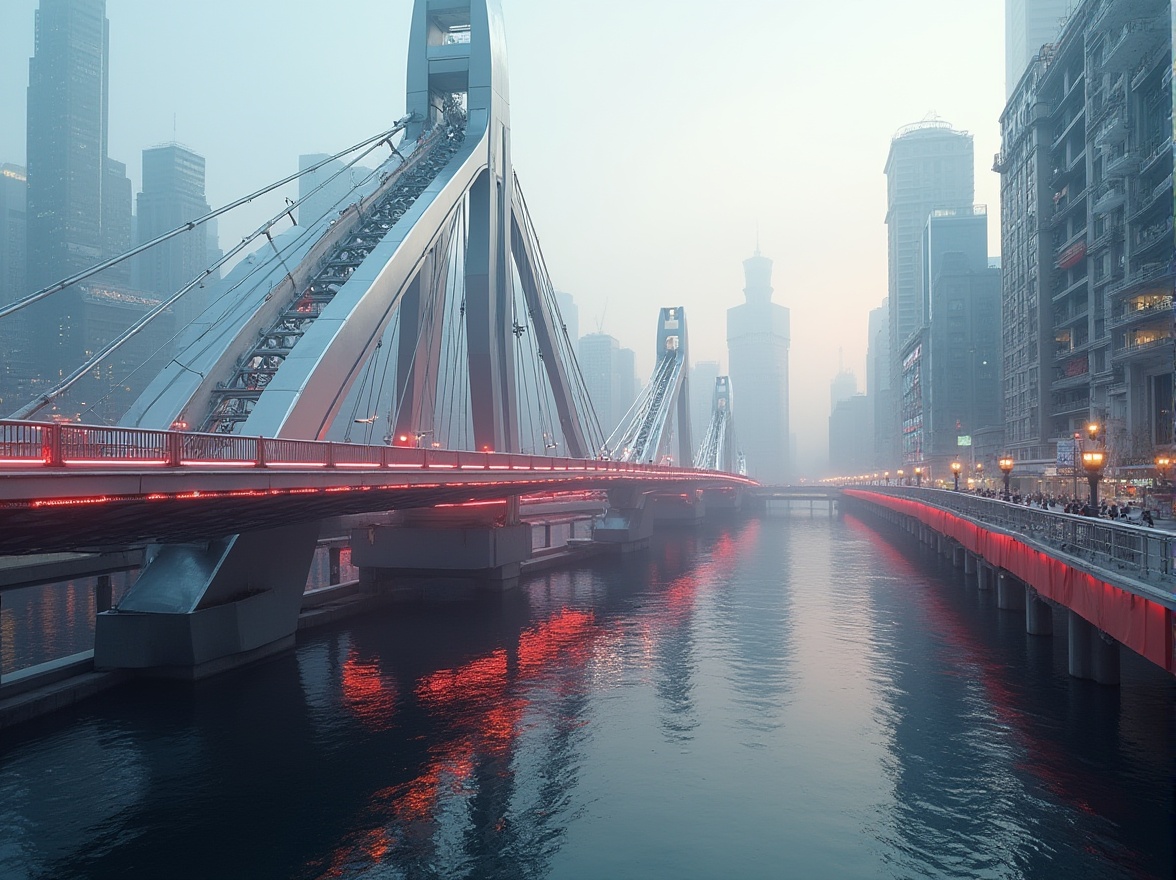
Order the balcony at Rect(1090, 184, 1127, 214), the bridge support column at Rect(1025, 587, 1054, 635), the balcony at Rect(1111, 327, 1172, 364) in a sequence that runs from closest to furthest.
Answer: the bridge support column at Rect(1025, 587, 1054, 635) < the balcony at Rect(1111, 327, 1172, 364) < the balcony at Rect(1090, 184, 1127, 214)

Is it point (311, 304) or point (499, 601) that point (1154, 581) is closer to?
point (311, 304)

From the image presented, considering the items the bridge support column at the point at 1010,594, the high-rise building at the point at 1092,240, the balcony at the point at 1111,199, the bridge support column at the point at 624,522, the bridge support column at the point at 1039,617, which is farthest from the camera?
the bridge support column at the point at 624,522

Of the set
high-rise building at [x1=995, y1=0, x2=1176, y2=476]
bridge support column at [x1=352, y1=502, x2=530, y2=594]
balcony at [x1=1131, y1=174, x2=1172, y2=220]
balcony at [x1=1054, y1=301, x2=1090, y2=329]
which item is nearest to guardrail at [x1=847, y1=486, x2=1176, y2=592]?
high-rise building at [x1=995, y1=0, x2=1176, y2=476]

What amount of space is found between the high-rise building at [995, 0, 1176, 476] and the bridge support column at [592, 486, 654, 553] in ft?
135

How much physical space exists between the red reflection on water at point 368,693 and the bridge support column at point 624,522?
1988 inches

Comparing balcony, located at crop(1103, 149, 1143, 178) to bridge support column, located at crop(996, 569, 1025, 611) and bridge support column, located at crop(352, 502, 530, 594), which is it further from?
bridge support column, located at crop(352, 502, 530, 594)

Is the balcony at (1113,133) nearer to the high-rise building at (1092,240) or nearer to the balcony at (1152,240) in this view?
the high-rise building at (1092,240)

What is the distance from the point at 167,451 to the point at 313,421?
43.4ft

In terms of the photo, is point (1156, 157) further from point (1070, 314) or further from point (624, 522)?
point (624, 522)

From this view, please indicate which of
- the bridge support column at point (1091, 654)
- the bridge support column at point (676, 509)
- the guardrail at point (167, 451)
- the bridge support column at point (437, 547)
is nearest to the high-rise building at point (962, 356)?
the bridge support column at point (676, 509)

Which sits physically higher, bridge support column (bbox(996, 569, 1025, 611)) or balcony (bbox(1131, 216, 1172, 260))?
balcony (bbox(1131, 216, 1172, 260))

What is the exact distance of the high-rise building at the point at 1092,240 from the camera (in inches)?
2810

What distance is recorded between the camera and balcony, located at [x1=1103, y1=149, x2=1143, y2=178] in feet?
245

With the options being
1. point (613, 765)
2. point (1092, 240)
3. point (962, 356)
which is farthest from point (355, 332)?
point (962, 356)
